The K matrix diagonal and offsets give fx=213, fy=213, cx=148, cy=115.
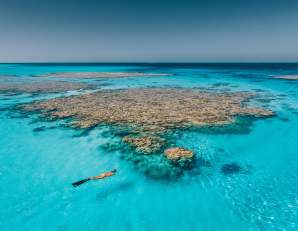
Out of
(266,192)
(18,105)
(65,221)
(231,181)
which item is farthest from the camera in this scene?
(18,105)

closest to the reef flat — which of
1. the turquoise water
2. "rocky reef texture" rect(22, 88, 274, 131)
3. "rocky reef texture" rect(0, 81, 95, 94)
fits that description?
"rocky reef texture" rect(22, 88, 274, 131)

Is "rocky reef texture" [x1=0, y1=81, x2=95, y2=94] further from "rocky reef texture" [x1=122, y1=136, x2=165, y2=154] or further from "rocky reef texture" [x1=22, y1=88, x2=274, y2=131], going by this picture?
"rocky reef texture" [x1=122, y1=136, x2=165, y2=154]

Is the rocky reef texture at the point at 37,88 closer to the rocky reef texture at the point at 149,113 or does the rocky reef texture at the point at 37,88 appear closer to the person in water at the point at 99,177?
the rocky reef texture at the point at 149,113

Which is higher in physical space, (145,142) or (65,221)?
(145,142)

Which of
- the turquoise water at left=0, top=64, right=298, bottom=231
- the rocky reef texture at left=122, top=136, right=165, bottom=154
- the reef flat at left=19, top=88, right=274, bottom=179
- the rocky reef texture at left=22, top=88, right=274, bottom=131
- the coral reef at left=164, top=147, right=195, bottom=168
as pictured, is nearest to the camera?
the turquoise water at left=0, top=64, right=298, bottom=231

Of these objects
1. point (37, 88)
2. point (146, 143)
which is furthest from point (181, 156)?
point (37, 88)

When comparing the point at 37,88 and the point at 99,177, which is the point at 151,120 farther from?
the point at 37,88

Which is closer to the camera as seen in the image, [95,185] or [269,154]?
[95,185]

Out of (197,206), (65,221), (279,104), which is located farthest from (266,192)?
(279,104)

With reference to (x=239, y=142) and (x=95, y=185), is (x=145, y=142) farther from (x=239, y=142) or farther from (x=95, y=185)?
(x=239, y=142)
